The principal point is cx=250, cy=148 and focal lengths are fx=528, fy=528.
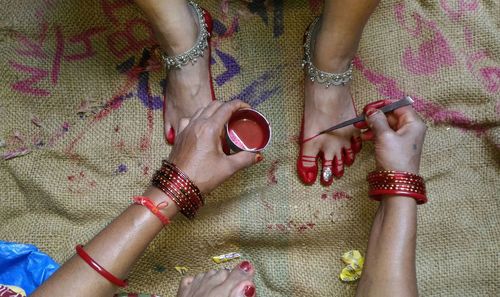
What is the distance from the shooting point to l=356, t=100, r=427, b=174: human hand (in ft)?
4.11

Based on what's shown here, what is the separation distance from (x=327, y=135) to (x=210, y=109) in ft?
1.11

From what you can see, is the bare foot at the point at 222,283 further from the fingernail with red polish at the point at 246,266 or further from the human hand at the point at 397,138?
the human hand at the point at 397,138

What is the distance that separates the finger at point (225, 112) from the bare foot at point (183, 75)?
0.47 ft

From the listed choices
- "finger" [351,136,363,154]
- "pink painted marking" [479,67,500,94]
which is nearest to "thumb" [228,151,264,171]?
"finger" [351,136,363,154]

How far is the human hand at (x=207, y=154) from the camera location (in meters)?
1.26

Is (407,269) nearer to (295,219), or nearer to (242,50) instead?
(295,219)

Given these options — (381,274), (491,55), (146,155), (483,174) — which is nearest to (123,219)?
(146,155)

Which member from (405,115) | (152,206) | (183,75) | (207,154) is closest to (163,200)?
(152,206)

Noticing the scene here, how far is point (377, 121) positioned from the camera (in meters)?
1.30

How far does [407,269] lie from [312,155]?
16.8 inches

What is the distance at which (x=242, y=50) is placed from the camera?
5.16ft

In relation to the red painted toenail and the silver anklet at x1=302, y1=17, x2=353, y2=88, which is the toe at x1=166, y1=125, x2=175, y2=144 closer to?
the red painted toenail

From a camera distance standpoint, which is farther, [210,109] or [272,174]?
[272,174]

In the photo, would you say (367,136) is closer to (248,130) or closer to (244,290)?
(248,130)
